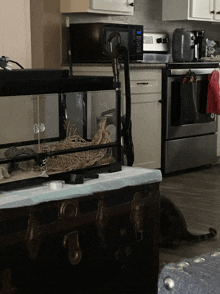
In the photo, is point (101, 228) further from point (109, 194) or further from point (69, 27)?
point (69, 27)

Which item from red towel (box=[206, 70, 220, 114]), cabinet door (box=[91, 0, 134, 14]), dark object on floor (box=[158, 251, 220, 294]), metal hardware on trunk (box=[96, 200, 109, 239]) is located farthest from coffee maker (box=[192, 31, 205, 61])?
dark object on floor (box=[158, 251, 220, 294])

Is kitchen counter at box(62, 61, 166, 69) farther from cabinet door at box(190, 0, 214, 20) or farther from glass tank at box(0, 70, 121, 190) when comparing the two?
glass tank at box(0, 70, 121, 190)

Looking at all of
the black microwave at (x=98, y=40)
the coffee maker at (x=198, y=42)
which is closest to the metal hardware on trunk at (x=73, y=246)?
the black microwave at (x=98, y=40)

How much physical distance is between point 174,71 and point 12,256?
3.19 metres

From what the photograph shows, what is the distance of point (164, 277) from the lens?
2.44 feet

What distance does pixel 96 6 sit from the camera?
409 centimetres

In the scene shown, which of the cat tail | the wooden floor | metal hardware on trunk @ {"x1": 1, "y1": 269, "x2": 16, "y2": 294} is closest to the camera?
metal hardware on trunk @ {"x1": 1, "y1": 269, "x2": 16, "y2": 294}

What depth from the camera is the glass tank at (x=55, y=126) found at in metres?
1.59

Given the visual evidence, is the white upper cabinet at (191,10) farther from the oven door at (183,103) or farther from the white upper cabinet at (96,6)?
the white upper cabinet at (96,6)

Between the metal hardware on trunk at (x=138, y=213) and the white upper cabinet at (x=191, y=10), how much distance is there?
350cm

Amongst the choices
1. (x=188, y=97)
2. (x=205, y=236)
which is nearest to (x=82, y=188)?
(x=205, y=236)

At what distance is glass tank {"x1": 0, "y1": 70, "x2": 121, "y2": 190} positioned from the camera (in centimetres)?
159

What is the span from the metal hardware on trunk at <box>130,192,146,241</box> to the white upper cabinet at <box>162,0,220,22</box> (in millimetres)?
3497

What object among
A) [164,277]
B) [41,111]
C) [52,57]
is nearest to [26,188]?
[41,111]
